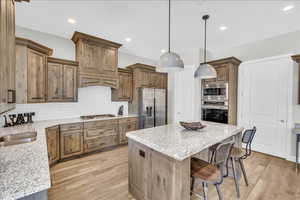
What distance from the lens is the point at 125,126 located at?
394cm

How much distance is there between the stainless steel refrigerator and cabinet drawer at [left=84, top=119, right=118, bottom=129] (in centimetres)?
91

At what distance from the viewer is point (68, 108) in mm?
3498

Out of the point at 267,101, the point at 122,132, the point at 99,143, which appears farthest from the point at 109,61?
the point at 267,101

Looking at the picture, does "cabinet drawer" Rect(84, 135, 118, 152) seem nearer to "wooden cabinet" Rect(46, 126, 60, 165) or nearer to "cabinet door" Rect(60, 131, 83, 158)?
"cabinet door" Rect(60, 131, 83, 158)

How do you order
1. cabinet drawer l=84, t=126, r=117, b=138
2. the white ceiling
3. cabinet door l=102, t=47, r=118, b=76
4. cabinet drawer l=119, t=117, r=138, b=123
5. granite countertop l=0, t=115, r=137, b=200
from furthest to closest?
cabinet drawer l=119, t=117, r=138, b=123
cabinet door l=102, t=47, r=118, b=76
cabinet drawer l=84, t=126, r=117, b=138
the white ceiling
granite countertop l=0, t=115, r=137, b=200

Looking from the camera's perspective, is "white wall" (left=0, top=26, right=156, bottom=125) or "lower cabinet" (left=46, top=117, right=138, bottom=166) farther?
"white wall" (left=0, top=26, right=156, bottom=125)

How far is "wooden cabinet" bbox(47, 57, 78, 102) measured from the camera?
2992mm

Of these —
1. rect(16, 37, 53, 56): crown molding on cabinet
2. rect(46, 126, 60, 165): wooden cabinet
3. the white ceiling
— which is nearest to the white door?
the white ceiling

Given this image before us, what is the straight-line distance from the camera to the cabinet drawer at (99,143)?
3.29 m

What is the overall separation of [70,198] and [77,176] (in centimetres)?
55

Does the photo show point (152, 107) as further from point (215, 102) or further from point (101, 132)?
point (215, 102)

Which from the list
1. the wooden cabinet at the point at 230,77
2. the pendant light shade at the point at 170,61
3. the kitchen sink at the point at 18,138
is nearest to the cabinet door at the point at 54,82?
the kitchen sink at the point at 18,138

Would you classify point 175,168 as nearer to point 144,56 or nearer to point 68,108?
point 68,108

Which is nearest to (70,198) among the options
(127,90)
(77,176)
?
(77,176)
